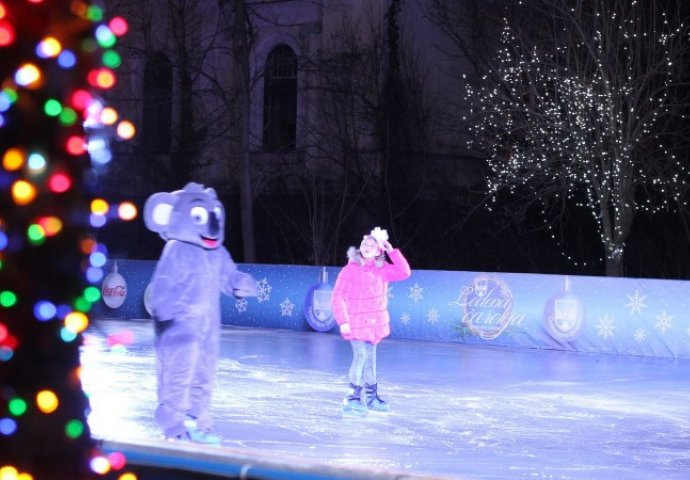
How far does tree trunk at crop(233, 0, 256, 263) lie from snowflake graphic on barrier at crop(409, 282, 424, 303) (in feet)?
32.0

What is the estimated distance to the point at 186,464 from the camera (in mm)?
3062

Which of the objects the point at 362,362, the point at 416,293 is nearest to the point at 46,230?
the point at 362,362

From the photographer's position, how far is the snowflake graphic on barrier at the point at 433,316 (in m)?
17.5

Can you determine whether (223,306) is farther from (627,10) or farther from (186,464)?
Answer: (186,464)

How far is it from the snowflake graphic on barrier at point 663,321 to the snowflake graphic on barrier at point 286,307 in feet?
21.6

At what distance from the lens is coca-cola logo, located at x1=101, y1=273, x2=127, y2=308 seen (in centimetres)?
2098

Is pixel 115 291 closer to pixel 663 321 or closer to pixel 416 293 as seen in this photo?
pixel 416 293

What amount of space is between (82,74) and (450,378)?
33.7ft

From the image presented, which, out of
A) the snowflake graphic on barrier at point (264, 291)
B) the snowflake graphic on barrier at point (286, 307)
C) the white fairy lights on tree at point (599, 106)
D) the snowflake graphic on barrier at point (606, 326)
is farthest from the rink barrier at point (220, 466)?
Result: the white fairy lights on tree at point (599, 106)

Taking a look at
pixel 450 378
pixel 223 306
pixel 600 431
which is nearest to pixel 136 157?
pixel 223 306

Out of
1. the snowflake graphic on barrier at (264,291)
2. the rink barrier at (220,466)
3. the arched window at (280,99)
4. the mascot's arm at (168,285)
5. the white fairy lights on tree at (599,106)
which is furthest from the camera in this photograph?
the arched window at (280,99)

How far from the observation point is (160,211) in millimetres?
6797

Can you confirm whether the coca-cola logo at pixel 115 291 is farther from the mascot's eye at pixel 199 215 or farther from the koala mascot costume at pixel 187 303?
the mascot's eye at pixel 199 215

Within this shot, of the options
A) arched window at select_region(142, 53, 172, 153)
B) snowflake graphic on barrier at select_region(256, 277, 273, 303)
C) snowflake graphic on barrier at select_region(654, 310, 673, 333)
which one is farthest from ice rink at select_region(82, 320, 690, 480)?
arched window at select_region(142, 53, 172, 153)
